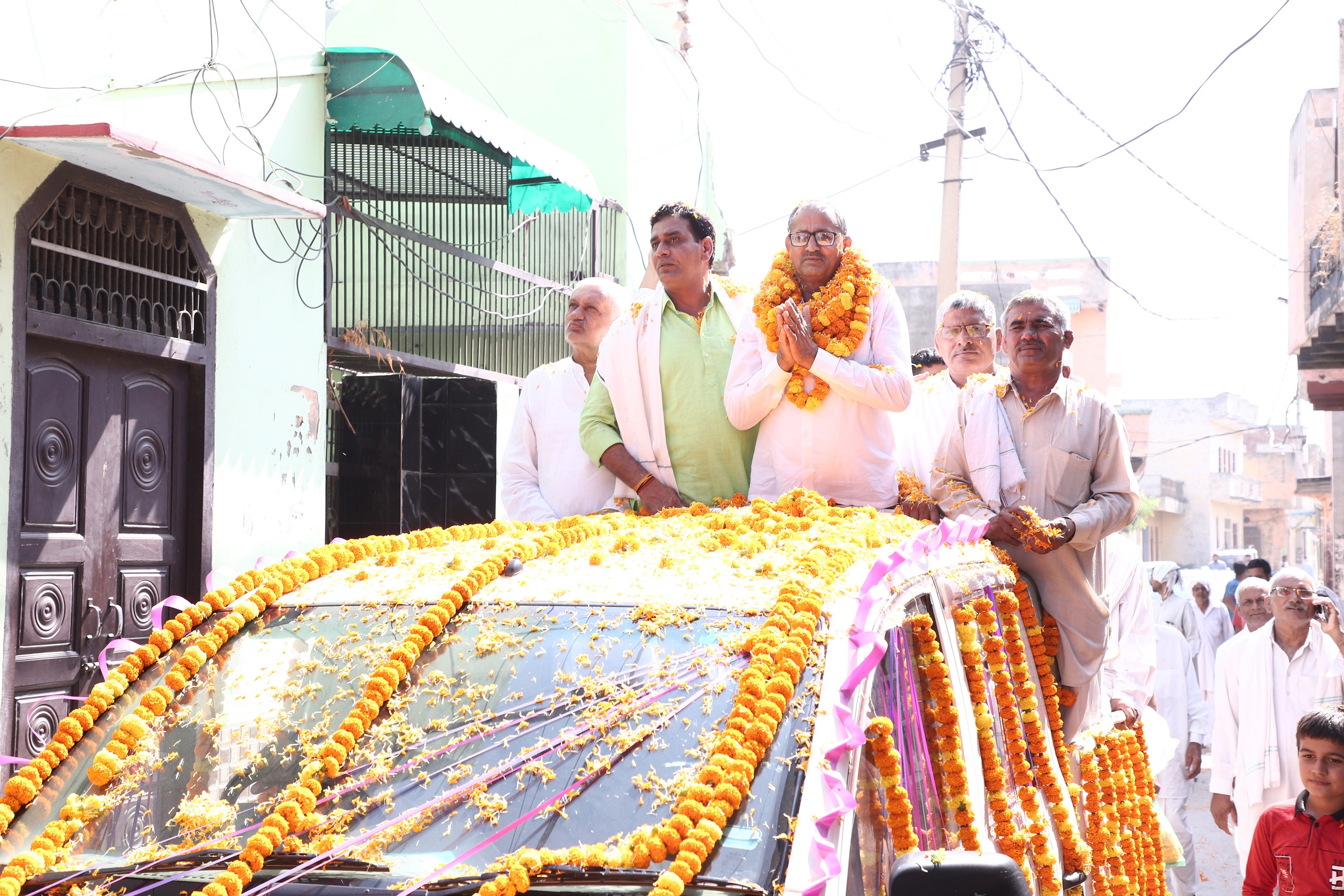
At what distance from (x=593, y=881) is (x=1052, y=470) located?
334cm

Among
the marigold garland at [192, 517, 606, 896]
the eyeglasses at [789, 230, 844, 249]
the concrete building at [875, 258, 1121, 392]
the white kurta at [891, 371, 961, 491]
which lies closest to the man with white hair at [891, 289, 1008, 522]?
the white kurta at [891, 371, 961, 491]

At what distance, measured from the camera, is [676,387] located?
4559 millimetres

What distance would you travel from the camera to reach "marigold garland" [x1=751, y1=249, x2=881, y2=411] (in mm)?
4328

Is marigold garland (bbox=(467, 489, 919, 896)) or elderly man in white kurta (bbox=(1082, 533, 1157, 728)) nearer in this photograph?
marigold garland (bbox=(467, 489, 919, 896))

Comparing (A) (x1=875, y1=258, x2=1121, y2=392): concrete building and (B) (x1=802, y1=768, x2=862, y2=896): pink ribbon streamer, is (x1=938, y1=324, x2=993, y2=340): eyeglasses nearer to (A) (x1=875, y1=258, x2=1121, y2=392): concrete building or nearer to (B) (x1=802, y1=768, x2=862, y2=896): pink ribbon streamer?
(B) (x1=802, y1=768, x2=862, y2=896): pink ribbon streamer

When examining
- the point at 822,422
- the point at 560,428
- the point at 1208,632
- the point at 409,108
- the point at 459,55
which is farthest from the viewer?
the point at 459,55

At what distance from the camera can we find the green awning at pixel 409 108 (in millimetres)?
8328

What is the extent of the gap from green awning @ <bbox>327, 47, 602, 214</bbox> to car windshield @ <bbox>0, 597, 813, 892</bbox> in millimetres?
6285

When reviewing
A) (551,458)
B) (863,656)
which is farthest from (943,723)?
(551,458)

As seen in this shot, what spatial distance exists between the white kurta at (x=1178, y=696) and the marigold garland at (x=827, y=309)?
18.0 feet

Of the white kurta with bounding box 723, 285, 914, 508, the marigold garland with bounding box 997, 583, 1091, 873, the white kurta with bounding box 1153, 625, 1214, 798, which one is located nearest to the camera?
the marigold garland with bounding box 997, 583, 1091, 873

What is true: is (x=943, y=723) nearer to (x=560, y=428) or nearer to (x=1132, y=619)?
(x=560, y=428)

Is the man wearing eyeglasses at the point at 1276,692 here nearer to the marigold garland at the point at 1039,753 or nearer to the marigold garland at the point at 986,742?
the marigold garland at the point at 1039,753

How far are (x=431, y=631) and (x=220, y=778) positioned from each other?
0.50 meters
